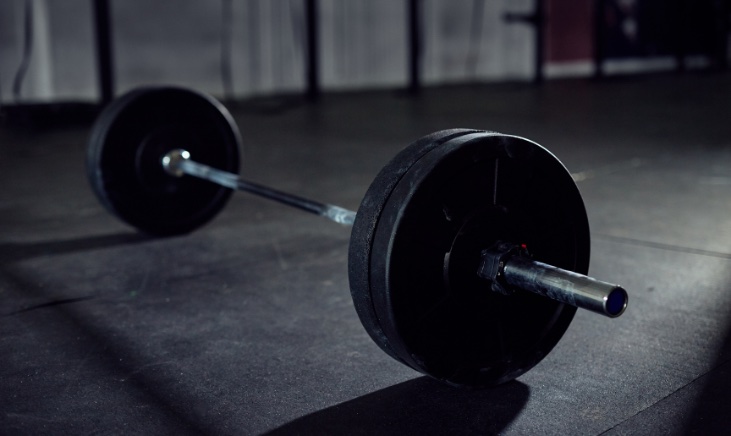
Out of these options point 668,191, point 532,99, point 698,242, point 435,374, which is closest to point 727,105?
point 532,99

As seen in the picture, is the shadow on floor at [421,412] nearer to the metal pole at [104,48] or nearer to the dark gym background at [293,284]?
the dark gym background at [293,284]

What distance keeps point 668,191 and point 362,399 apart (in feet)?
5.63

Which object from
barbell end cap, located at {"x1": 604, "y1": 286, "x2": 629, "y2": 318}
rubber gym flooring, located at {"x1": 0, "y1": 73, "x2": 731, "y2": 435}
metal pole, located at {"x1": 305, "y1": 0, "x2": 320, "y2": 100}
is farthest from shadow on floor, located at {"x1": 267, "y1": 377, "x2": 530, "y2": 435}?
metal pole, located at {"x1": 305, "y1": 0, "x2": 320, "y2": 100}

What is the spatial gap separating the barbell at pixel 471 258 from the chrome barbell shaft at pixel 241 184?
0.94 ft

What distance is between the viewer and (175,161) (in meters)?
1.85

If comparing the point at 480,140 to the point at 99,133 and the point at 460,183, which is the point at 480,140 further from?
the point at 99,133

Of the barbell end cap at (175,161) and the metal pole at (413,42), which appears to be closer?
the barbell end cap at (175,161)

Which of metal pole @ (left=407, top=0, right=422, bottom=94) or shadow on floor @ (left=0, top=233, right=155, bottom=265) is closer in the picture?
shadow on floor @ (left=0, top=233, right=155, bottom=265)

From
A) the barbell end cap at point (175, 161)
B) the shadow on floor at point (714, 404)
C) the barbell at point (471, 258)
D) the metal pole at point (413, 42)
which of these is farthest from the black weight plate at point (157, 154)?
the metal pole at point (413, 42)

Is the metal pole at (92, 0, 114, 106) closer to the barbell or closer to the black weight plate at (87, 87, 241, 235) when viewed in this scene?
the black weight plate at (87, 87, 241, 235)

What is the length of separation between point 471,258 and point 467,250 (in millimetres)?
12

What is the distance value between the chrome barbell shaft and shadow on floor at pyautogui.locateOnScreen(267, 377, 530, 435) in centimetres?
33

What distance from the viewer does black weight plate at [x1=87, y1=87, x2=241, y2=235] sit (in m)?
1.81

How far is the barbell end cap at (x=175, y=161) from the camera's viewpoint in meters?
1.85
